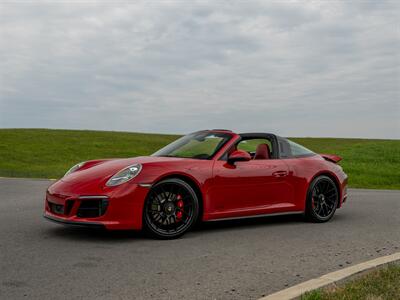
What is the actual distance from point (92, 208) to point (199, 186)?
1.37m

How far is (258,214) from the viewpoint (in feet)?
25.7

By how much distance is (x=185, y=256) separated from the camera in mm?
5973

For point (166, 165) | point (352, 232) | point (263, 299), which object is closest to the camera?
point (263, 299)

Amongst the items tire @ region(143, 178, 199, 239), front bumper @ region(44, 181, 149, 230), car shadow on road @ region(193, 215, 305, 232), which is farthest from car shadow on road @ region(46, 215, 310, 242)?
front bumper @ region(44, 181, 149, 230)

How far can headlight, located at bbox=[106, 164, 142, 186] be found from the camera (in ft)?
22.1

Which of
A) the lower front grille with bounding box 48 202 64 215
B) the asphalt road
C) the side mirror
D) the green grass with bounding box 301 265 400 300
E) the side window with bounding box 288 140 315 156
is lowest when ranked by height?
the asphalt road

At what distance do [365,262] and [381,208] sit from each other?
513cm

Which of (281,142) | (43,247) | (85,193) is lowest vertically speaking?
(43,247)

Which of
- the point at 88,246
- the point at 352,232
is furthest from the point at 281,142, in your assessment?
the point at 88,246

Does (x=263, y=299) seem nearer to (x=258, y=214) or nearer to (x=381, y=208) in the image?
(x=258, y=214)

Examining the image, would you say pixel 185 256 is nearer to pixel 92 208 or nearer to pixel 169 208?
pixel 169 208

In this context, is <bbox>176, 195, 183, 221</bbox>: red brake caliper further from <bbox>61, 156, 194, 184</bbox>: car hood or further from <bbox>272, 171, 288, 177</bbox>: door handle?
<bbox>272, 171, 288, 177</bbox>: door handle

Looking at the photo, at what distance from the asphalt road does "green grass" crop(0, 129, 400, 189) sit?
12.2m

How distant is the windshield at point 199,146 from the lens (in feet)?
25.2
